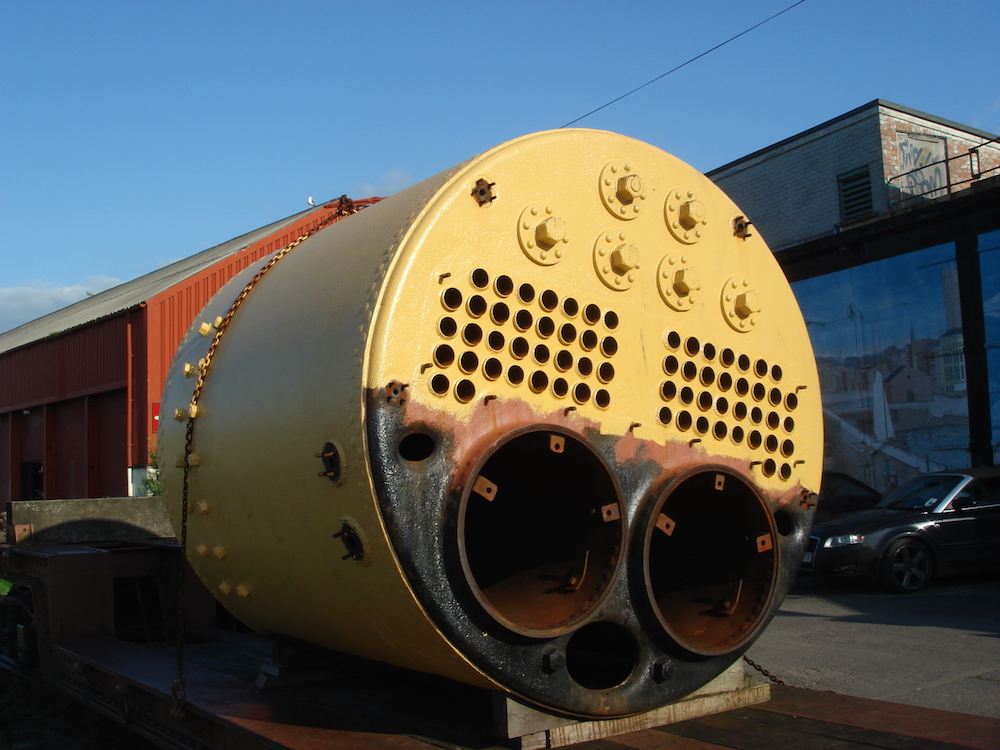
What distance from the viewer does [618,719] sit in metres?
3.47

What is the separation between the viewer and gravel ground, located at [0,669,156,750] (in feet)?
17.2

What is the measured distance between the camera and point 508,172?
3.43m

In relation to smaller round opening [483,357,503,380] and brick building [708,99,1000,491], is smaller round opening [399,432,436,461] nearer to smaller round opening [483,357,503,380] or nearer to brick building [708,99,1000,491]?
smaller round opening [483,357,503,380]

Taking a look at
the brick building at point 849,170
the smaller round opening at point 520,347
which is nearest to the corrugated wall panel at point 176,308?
the brick building at point 849,170

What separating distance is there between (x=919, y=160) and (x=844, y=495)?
387 inches

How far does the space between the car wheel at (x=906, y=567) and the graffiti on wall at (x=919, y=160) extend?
37.8 feet

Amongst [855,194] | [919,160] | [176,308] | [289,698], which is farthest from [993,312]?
[176,308]

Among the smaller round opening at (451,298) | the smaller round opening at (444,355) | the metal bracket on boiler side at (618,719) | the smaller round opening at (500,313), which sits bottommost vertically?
the metal bracket on boiler side at (618,719)

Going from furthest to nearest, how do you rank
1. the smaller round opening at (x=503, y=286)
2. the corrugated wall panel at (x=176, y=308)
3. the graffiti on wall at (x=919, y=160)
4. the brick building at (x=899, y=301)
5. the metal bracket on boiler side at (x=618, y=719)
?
the graffiti on wall at (x=919, y=160) → the corrugated wall panel at (x=176, y=308) → the brick building at (x=899, y=301) → the smaller round opening at (x=503, y=286) → the metal bracket on boiler side at (x=618, y=719)

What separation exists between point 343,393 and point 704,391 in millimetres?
1630

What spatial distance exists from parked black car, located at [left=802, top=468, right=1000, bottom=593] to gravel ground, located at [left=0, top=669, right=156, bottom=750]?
8290mm

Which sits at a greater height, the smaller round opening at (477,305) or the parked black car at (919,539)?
the smaller round opening at (477,305)

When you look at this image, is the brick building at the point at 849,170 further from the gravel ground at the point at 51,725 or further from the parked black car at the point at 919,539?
the gravel ground at the point at 51,725

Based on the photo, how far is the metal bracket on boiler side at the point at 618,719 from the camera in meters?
3.18
